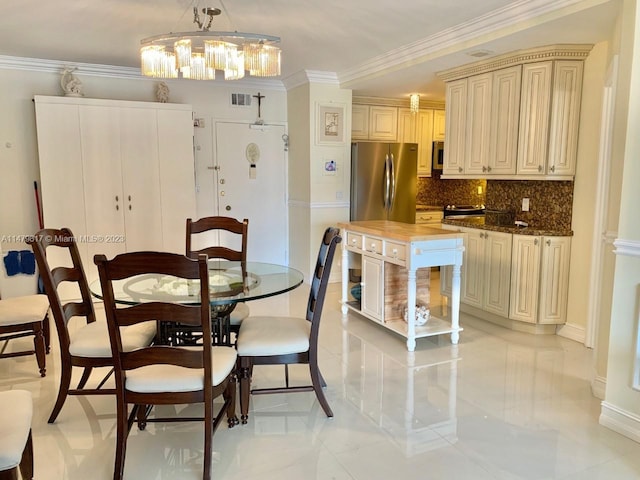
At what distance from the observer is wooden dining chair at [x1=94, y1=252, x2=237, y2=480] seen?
191 cm

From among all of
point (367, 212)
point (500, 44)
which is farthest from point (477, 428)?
point (367, 212)

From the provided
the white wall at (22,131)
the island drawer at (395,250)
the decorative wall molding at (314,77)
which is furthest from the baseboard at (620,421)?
the white wall at (22,131)

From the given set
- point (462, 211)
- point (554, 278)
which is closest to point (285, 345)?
point (554, 278)

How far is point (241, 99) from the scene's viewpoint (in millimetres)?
6020

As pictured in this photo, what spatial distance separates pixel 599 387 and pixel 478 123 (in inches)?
99.1

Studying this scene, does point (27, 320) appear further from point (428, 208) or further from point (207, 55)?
point (428, 208)

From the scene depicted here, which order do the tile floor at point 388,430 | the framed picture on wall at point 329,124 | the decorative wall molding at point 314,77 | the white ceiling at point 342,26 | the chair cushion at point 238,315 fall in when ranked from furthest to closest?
1. the framed picture on wall at point 329,124
2. the decorative wall molding at point 314,77
3. the white ceiling at point 342,26
4. the chair cushion at point 238,315
5. the tile floor at point 388,430

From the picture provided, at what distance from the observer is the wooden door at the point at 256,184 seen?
6.02 m

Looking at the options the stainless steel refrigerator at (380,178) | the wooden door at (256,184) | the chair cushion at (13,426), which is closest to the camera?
the chair cushion at (13,426)

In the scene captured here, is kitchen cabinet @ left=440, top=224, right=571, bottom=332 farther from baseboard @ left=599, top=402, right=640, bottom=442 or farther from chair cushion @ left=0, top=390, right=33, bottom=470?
chair cushion @ left=0, top=390, right=33, bottom=470

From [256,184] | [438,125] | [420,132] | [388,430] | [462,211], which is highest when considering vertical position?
[438,125]

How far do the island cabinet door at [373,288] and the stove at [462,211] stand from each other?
2.65 meters

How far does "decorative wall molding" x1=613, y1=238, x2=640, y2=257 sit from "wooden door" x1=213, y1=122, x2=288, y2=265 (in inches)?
177

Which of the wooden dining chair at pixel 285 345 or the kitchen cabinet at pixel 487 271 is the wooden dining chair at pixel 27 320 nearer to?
the wooden dining chair at pixel 285 345
